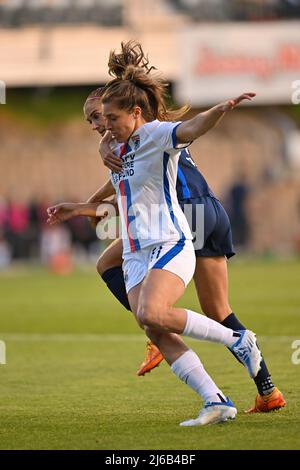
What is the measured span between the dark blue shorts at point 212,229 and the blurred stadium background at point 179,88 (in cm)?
2305

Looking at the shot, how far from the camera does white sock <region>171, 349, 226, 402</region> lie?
6324 millimetres

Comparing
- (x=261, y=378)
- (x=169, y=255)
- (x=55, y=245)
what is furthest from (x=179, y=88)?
(x=169, y=255)

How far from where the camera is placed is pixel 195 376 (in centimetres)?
634

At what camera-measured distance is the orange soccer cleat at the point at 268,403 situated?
6824mm

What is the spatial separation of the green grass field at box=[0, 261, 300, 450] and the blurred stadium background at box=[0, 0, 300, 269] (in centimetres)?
1418

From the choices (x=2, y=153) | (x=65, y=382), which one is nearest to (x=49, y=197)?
(x=2, y=153)

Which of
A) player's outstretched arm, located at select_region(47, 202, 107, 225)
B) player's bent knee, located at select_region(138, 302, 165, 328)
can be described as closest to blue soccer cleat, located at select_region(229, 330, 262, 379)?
player's bent knee, located at select_region(138, 302, 165, 328)

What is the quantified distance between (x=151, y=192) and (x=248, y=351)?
1.10 meters

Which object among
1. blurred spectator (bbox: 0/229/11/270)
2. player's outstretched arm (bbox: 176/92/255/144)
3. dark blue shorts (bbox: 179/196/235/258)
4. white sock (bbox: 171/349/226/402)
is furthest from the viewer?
blurred spectator (bbox: 0/229/11/270)

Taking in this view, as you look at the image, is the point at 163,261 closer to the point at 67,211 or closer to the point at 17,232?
the point at 67,211

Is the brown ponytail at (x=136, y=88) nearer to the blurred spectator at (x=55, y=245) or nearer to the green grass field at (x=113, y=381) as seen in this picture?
the green grass field at (x=113, y=381)

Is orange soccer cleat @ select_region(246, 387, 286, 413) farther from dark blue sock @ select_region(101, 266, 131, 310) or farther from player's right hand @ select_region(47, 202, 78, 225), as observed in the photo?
player's right hand @ select_region(47, 202, 78, 225)

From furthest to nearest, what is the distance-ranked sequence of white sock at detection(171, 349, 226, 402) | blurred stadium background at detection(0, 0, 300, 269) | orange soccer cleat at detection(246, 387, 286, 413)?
blurred stadium background at detection(0, 0, 300, 269), orange soccer cleat at detection(246, 387, 286, 413), white sock at detection(171, 349, 226, 402)
